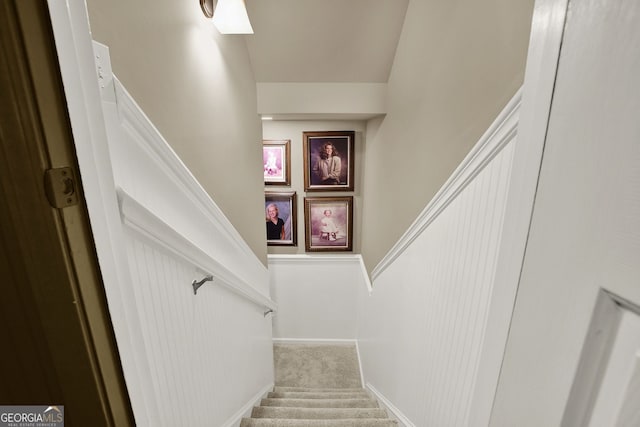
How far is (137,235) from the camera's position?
746 millimetres

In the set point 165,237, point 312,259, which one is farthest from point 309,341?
point 165,237

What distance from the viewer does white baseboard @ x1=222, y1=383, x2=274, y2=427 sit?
147 centimetres

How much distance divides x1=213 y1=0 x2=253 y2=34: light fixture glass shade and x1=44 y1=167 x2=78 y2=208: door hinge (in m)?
1.21

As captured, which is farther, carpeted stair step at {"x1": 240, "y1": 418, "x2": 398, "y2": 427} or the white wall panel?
carpeted stair step at {"x1": 240, "y1": 418, "x2": 398, "y2": 427}

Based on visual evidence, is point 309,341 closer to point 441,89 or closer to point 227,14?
point 441,89

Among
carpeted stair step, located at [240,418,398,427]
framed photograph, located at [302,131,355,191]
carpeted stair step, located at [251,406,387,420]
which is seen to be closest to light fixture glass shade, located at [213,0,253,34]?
framed photograph, located at [302,131,355,191]

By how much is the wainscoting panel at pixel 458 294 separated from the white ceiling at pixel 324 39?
1462 millimetres

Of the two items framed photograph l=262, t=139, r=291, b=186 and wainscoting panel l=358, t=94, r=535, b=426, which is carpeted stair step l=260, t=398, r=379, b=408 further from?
framed photograph l=262, t=139, r=291, b=186

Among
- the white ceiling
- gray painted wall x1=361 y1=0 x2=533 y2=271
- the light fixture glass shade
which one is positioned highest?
the white ceiling

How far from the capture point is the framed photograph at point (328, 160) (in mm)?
3256

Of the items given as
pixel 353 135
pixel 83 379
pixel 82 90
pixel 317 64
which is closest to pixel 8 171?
pixel 82 90

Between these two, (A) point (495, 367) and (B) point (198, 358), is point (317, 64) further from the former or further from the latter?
(A) point (495, 367)

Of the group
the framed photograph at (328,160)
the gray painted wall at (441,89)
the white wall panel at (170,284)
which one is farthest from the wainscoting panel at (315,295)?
the white wall panel at (170,284)

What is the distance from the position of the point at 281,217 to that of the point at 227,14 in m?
2.37
